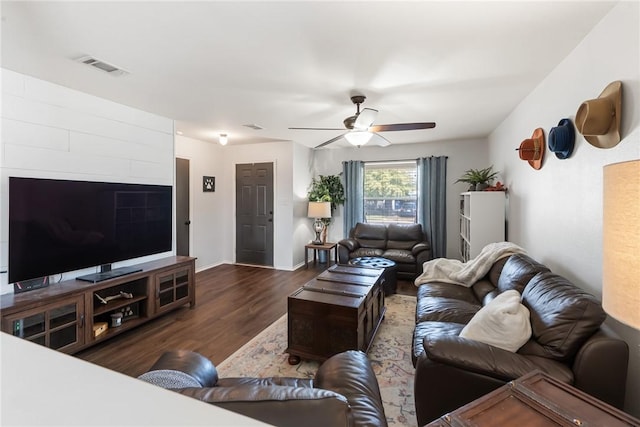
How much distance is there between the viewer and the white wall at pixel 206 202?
16.7 feet

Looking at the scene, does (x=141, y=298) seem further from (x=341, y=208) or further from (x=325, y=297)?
(x=341, y=208)

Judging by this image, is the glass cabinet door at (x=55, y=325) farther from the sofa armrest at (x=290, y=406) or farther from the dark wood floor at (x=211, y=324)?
the sofa armrest at (x=290, y=406)

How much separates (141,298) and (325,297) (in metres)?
1.96

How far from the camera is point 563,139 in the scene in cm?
Answer: 210

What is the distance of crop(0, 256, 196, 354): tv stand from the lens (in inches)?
85.6

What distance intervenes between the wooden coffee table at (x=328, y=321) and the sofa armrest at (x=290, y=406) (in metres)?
1.51

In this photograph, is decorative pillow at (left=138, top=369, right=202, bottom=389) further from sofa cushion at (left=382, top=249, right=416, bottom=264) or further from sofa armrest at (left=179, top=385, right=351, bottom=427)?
sofa cushion at (left=382, top=249, right=416, bottom=264)

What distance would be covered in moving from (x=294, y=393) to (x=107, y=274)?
9.35 ft

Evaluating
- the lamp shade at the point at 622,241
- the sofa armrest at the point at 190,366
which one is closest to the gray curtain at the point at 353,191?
the sofa armrest at the point at 190,366

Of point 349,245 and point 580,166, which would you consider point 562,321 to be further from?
point 349,245

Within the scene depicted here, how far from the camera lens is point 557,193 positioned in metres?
2.35

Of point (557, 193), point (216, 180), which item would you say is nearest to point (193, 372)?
point (557, 193)

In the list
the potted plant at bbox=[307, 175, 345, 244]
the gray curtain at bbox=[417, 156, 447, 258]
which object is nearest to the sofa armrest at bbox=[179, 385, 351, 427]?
the gray curtain at bbox=[417, 156, 447, 258]

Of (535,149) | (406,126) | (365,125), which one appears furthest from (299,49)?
(535,149)
